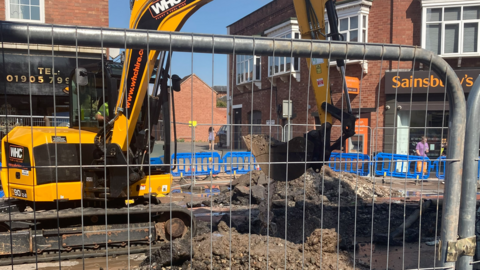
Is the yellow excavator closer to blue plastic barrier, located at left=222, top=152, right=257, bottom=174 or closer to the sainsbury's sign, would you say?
blue plastic barrier, located at left=222, top=152, right=257, bottom=174

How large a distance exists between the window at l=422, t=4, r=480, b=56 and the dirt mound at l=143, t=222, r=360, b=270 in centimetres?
1357

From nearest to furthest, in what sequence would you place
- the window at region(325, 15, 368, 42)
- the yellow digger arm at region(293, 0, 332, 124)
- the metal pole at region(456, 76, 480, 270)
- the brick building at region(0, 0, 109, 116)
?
1. the metal pole at region(456, 76, 480, 270)
2. the yellow digger arm at region(293, 0, 332, 124)
3. the brick building at region(0, 0, 109, 116)
4. the window at region(325, 15, 368, 42)

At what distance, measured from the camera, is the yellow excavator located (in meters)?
4.95

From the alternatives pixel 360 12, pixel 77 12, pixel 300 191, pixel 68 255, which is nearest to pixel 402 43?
pixel 360 12

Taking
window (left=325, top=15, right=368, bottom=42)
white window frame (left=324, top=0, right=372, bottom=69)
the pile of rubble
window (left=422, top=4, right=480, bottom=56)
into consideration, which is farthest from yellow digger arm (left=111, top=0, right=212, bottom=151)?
window (left=422, top=4, right=480, bottom=56)

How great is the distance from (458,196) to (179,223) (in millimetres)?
Answer: 4084

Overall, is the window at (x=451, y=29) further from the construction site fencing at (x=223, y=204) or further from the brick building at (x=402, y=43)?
the construction site fencing at (x=223, y=204)

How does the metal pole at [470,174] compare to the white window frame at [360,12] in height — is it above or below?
below

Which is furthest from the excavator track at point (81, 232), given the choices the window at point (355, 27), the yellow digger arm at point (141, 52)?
the window at point (355, 27)

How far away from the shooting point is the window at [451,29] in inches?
571

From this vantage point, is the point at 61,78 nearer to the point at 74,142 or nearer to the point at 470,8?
the point at 74,142

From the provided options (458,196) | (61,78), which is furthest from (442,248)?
(61,78)

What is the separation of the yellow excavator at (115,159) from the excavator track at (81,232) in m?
0.01

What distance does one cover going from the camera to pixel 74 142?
5207mm
